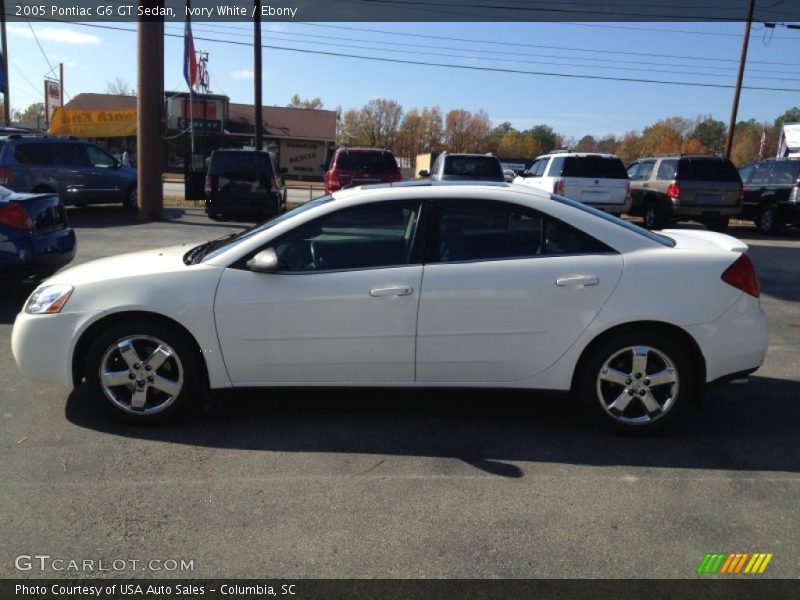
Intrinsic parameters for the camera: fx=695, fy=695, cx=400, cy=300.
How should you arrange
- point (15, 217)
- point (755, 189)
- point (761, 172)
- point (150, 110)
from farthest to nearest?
point (761, 172), point (755, 189), point (150, 110), point (15, 217)

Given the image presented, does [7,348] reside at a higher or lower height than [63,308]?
lower

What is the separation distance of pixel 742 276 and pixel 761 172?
628 inches

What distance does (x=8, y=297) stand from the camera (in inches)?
320

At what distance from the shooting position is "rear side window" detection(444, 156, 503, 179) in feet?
55.1

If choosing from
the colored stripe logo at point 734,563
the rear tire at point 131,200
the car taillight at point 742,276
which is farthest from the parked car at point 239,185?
the colored stripe logo at point 734,563

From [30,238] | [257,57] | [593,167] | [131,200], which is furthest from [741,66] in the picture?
[30,238]

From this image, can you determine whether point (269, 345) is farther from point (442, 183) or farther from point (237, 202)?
point (237, 202)

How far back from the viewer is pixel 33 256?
739 centimetres

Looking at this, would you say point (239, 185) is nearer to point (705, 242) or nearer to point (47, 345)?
point (47, 345)

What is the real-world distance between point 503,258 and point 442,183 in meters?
0.76

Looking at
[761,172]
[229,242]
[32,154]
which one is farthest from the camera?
[761,172]

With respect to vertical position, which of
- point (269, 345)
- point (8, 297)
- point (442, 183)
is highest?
point (442, 183)

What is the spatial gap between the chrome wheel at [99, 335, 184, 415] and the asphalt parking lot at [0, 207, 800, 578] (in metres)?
0.19

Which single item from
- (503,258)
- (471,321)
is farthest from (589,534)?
(503,258)
